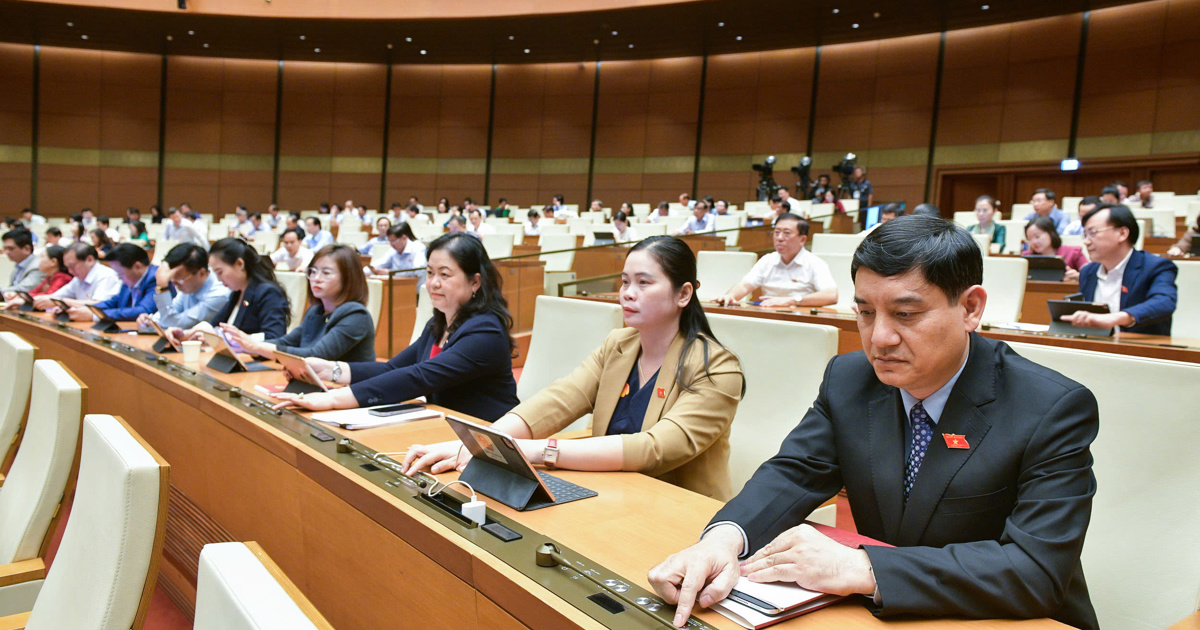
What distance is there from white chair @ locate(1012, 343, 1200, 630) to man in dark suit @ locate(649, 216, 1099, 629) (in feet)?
1.00

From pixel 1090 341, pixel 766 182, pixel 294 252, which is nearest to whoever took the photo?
pixel 1090 341

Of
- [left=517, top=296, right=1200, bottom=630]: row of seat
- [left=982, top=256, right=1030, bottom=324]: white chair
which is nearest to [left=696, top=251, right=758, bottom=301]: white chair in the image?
[left=982, top=256, right=1030, bottom=324]: white chair

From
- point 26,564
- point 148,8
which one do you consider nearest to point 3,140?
point 148,8

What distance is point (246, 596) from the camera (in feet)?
2.09

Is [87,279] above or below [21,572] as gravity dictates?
above

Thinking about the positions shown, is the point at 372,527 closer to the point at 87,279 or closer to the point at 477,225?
the point at 87,279

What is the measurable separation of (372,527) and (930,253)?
3.41 ft

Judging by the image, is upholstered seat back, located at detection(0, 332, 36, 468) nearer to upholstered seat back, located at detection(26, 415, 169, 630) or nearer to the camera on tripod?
upholstered seat back, located at detection(26, 415, 169, 630)

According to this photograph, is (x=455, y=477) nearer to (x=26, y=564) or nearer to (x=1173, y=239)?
(x=26, y=564)

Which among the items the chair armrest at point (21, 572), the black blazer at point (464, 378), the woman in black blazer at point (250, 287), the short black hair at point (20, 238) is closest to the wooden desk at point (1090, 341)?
the black blazer at point (464, 378)

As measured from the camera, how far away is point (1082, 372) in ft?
4.86

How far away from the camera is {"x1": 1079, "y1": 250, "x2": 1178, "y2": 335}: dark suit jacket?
3100 mm

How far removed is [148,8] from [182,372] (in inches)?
440

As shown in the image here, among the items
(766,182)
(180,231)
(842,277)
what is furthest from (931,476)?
(180,231)
